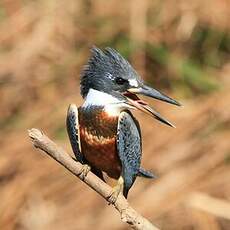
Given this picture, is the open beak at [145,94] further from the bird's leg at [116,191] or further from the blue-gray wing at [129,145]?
the bird's leg at [116,191]

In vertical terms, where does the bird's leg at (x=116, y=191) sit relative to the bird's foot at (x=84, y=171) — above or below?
below

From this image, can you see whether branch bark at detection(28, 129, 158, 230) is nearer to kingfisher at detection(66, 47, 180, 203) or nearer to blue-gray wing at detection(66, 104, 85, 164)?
kingfisher at detection(66, 47, 180, 203)

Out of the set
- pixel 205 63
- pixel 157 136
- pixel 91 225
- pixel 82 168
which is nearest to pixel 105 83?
pixel 82 168

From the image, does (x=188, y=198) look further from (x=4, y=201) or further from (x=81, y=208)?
(x=4, y=201)

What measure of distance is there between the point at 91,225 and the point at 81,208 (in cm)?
15

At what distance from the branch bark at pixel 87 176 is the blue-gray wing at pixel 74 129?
0.15m

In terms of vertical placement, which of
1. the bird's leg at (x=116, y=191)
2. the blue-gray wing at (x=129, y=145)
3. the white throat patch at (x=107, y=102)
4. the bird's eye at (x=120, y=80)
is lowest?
the bird's leg at (x=116, y=191)

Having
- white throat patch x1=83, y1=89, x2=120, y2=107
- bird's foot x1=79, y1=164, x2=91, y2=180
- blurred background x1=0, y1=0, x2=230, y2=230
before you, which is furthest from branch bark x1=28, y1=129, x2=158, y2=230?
blurred background x1=0, y1=0, x2=230, y2=230

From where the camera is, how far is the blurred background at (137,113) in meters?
4.49

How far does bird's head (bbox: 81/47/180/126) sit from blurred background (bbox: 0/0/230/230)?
2.45 metres

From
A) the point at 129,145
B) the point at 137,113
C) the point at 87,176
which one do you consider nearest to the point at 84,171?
the point at 87,176

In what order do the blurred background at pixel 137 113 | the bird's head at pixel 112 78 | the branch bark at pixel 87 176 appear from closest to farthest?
the branch bark at pixel 87 176 → the bird's head at pixel 112 78 → the blurred background at pixel 137 113

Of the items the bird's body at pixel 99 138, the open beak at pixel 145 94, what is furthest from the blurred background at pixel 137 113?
the open beak at pixel 145 94

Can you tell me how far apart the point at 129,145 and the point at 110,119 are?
0.06 meters
